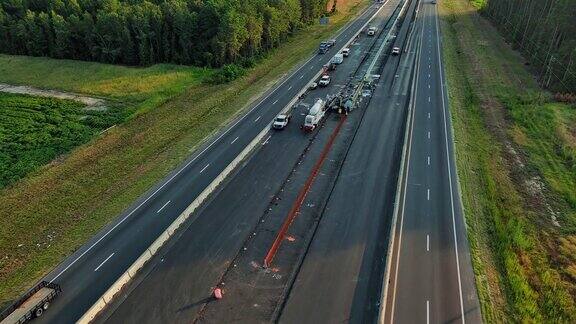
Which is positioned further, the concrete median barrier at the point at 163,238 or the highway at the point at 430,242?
the highway at the point at 430,242

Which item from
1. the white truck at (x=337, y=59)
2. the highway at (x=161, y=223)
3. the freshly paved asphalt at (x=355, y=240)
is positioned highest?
the white truck at (x=337, y=59)

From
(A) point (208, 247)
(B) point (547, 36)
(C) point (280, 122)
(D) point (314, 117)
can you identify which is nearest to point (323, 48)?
(D) point (314, 117)

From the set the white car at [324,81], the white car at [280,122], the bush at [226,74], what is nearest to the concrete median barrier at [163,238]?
the white car at [280,122]

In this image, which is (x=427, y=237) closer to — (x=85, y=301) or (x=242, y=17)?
(x=85, y=301)

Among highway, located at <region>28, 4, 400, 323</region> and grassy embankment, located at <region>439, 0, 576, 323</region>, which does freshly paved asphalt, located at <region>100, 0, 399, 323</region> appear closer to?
highway, located at <region>28, 4, 400, 323</region>

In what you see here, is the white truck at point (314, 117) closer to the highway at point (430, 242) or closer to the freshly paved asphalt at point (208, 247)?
the freshly paved asphalt at point (208, 247)

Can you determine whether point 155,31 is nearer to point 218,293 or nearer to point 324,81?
point 324,81

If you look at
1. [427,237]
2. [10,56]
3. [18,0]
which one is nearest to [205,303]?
[427,237]
